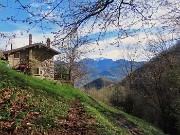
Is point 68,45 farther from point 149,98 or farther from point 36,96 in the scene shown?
point 149,98

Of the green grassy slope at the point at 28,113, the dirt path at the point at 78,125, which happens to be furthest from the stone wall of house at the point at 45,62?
the dirt path at the point at 78,125

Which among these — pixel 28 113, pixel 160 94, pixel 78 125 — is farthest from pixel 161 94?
pixel 28 113

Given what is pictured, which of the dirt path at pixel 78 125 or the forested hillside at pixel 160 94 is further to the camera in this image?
the forested hillside at pixel 160 94

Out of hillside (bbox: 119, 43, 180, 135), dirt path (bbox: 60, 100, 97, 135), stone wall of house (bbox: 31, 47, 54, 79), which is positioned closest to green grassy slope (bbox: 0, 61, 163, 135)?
dirt path (bbox: 60, 100, 97, 135)

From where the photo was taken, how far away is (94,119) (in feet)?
52.5

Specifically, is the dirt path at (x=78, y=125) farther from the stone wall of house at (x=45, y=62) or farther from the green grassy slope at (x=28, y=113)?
the stone wall of house at (x=45, y=62)

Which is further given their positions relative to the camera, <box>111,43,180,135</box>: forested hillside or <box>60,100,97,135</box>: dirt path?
<box>111,43,180,135</box>: forested hillside

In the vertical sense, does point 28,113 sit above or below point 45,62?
below

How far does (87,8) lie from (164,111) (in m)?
34.7

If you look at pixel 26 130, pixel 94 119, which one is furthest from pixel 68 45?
pixel 94 119

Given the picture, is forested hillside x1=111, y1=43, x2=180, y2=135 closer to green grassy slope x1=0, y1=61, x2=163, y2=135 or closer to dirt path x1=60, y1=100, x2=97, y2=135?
green grassy slope x1=0, y1=61, x2=163, y2=135

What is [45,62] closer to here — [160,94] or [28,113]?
[28,113]

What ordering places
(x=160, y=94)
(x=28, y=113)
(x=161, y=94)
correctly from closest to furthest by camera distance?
1. (x=28, y=113)
2. (x=161, y=94)
3. (x=160, y=94)

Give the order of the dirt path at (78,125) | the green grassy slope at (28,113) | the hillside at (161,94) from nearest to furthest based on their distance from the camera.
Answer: the green grassy slope at (28,113)
the dirt path at (78,125)
the hillside at (161,94)
